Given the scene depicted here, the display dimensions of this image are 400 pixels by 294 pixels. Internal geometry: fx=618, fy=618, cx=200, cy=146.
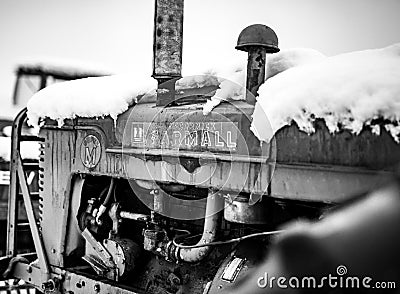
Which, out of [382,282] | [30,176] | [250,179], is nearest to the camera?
[382,282]

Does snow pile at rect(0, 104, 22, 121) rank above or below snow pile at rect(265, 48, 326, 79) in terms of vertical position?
below

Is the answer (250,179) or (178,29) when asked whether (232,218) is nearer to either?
(250,179)

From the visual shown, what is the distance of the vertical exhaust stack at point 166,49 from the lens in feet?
10.3

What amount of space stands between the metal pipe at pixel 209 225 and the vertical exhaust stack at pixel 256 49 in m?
0.54

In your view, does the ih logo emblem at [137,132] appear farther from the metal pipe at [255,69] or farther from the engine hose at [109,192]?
the metal pipe at [255,69]

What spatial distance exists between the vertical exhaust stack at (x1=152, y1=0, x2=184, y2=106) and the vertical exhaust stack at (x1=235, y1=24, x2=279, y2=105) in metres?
0.45

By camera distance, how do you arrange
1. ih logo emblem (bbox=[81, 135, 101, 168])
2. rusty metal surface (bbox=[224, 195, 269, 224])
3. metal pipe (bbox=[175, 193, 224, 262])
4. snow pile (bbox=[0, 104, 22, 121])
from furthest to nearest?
snow pile (bbox=[0, 104, 22, 121])
ih logo emblem (bbox=[81, 135, 101, 168])
metal pipe (bbox=[175, 193, 224, 262])
rusty metal surface (bbox=[224, 195, 269, 224])

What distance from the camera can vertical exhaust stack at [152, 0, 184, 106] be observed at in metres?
3.13

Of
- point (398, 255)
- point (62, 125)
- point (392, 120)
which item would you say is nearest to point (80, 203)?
point (62, 125)

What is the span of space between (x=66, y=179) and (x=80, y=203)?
17cm

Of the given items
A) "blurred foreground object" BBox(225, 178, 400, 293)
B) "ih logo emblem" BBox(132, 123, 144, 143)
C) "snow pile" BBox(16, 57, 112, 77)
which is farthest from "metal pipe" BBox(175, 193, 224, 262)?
"snow pile" BBox(16, 57, 112, 77)

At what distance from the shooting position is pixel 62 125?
143 inches

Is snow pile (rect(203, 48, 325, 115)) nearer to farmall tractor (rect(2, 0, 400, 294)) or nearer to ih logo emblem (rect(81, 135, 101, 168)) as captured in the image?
farmall tractor (rect(2, 0, 400, 294))

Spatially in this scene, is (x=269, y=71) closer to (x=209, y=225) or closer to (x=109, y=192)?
(x=209, y=225)
